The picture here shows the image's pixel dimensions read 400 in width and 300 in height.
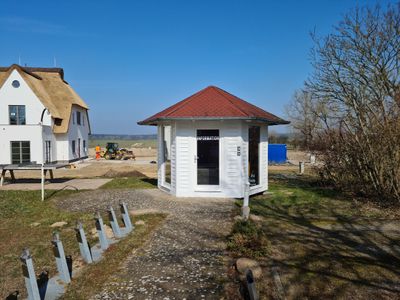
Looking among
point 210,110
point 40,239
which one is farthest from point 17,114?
point 40,239

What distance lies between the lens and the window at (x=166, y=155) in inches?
500

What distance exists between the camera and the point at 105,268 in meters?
5.59

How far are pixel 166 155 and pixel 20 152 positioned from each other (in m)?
20.7

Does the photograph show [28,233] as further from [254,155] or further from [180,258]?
[254,155]

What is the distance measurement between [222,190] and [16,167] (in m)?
10.6

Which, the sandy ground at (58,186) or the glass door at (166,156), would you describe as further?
the sandy ground at (58,186)

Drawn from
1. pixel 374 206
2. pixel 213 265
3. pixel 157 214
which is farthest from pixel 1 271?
pixel 374 206

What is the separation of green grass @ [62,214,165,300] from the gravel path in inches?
6.4

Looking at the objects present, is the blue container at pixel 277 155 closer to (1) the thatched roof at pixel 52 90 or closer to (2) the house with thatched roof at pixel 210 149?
(1) the thatched roof at pixel 52 90

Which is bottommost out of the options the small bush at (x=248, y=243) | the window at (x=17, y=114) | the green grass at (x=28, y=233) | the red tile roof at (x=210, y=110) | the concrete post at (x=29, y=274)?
the green grass at (x=28, y=233)

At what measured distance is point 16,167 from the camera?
15938 mm

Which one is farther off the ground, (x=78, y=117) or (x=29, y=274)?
(x=78, y=117)

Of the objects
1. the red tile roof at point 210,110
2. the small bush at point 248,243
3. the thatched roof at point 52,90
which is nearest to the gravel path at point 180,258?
the small bush at point 248,243

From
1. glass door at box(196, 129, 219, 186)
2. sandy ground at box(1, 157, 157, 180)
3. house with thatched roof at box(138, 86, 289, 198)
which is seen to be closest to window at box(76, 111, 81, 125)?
sandy ground at box(1, 157, 157, 180)
